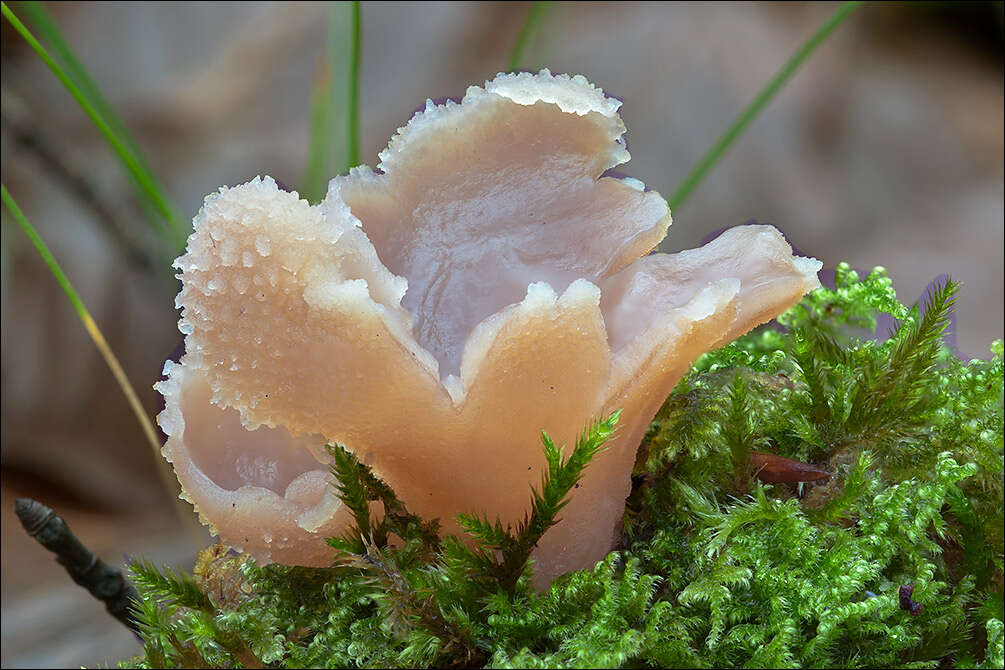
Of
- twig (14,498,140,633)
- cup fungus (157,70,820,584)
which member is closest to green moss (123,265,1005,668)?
cup fungus (157,70,820,584)

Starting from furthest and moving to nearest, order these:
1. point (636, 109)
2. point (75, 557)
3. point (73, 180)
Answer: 1. point (636, 109)
2. point (73, 180)
3. point (75, 557)

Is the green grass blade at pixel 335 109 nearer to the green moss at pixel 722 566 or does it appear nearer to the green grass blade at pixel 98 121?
the green grass blade at pixel 98 121

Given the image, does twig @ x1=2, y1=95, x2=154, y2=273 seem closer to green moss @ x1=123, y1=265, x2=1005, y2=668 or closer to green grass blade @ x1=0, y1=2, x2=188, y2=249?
green grass blade @ x1=0, y1=2, x2=188, y2=249

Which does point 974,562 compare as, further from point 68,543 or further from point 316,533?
point 68,543

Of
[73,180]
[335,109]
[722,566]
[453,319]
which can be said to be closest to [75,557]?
[453,319]

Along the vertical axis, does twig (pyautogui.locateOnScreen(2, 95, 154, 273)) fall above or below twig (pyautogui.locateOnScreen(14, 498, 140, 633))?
above

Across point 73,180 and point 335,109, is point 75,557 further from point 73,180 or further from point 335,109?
point 73,180

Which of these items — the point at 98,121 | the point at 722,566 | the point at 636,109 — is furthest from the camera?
the point at 636,109
